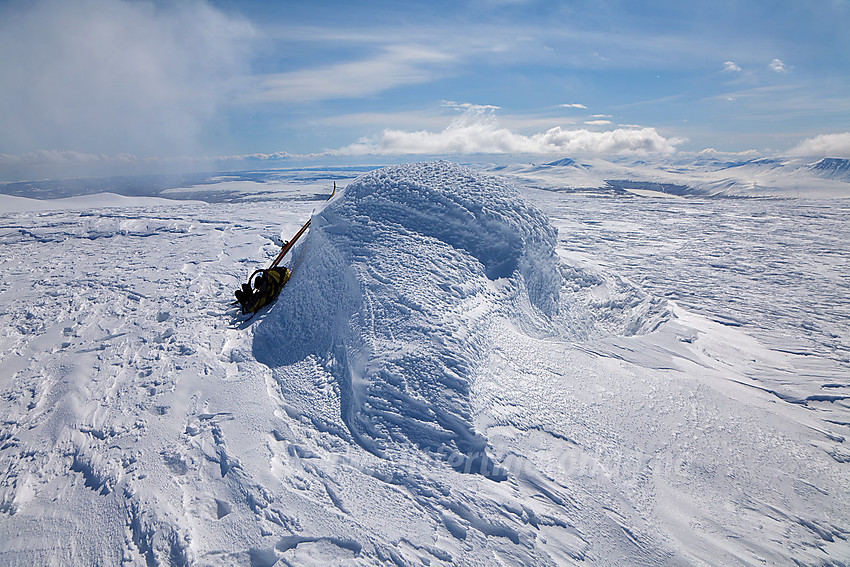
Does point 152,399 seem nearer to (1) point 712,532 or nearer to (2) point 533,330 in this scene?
(2) point 533,330

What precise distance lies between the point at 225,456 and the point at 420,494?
154 cm

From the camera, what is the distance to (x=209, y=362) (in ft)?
13.6

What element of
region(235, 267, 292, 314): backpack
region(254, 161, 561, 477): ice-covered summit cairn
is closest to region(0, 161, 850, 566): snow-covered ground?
region(254, 161, 561, 477): ice-covered summit cairn

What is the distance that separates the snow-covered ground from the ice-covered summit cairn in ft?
0.08

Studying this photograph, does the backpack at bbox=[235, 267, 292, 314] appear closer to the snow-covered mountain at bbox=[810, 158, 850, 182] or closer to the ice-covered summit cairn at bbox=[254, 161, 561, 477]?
the ice-covered summit cairn at bbox=[254, 161, 561, 477]

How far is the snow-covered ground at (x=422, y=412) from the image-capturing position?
7.55 ft

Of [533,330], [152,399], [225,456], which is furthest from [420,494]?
[152,399]

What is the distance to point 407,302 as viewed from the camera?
3648 millimetres

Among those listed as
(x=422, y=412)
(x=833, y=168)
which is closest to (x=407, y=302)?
(x=422, y=412)

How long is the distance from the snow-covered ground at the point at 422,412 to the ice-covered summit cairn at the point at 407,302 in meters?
0.03

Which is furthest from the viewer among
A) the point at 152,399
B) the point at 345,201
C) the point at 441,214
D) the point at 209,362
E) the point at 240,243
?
the point at 240,243

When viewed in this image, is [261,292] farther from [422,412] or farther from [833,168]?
[833,168]

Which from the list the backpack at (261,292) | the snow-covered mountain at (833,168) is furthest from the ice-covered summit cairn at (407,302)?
the snow-covered mountain at (833,168)

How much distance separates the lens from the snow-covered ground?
2.30 m
